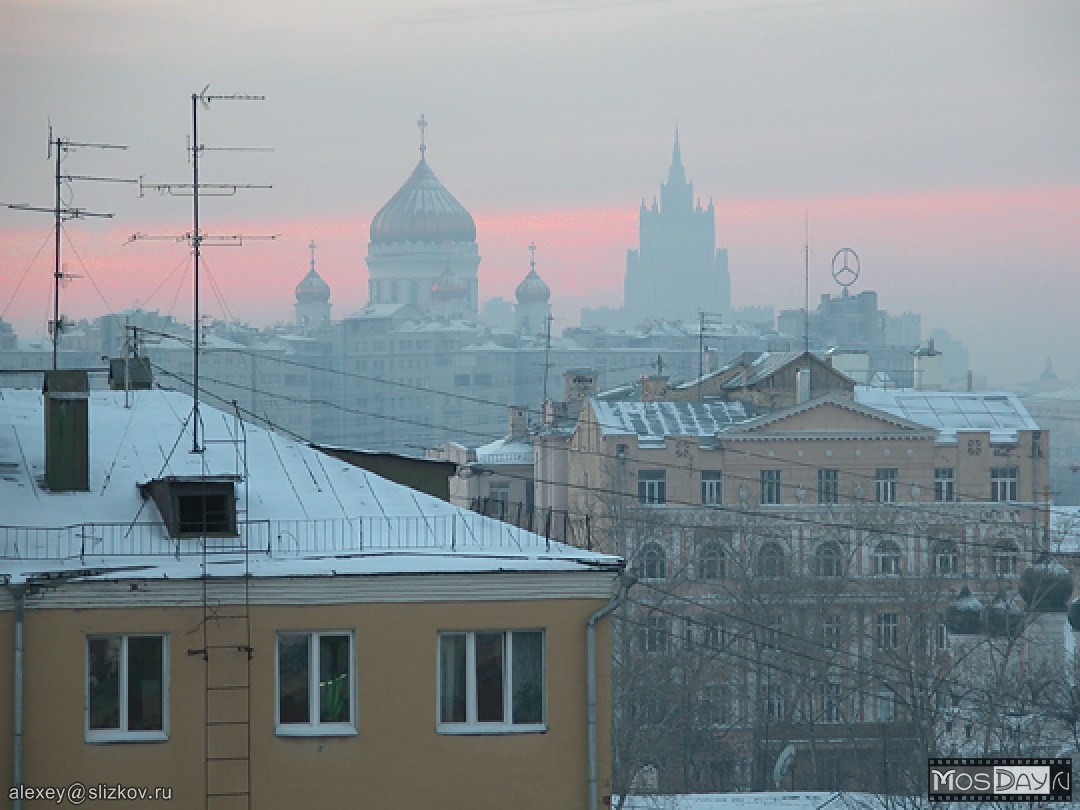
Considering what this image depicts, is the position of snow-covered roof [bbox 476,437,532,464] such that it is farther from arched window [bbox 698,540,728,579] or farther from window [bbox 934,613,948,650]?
window [bbox 934,613,948,650]

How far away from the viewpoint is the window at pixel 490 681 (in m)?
9.50

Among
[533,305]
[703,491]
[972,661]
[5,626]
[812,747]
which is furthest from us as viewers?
[533,305]

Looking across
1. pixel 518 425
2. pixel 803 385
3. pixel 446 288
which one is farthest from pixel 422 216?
pixel 803 385

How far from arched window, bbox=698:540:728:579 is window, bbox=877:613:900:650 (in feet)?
10.1

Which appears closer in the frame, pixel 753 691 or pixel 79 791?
pixel 79 791

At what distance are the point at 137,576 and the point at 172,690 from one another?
Answer: 0.60 m

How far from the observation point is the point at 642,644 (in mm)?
31328

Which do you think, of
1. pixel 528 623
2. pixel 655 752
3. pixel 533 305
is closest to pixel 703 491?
pixel 655 752

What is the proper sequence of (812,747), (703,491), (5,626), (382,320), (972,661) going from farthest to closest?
(382,320)
(703,491)
(812,747)
(972,661)
(5,626)

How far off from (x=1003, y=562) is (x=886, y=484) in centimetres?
330

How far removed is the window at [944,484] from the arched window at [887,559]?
2.56 m

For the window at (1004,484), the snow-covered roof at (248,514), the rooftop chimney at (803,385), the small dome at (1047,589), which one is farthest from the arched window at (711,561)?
the snow-covered roof at (248,514)

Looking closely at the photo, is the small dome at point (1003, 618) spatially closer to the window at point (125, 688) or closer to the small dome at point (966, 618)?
the small dome at point (966, 618)

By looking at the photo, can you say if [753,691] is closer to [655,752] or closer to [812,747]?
[812,747]
